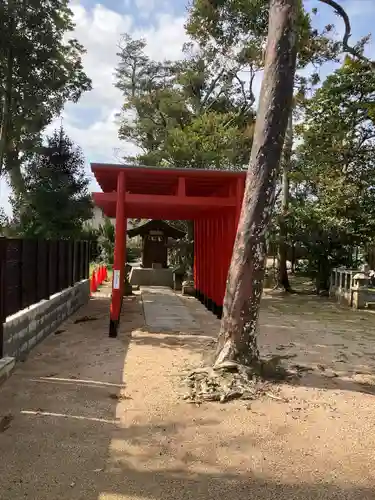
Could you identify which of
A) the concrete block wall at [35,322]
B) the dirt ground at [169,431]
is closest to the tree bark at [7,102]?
the concrete block wall at [35,322]

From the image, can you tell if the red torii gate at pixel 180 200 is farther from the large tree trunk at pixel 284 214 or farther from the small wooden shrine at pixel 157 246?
the small wooden shrine at pixel 157 246

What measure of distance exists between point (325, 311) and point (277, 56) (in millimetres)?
9442

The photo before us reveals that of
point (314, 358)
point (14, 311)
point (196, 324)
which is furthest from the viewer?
point (196, 324)

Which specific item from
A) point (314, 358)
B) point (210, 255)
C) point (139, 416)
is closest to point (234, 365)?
point (139, 416)

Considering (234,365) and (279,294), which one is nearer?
(234,365)

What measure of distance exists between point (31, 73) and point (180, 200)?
11.2 m

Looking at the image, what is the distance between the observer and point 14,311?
6742 mm

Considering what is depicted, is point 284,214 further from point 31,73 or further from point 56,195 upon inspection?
point 31,73

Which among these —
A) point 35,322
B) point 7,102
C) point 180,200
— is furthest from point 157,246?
point 35,322

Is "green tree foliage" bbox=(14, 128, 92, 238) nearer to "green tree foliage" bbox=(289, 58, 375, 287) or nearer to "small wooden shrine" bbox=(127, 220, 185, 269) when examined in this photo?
"small wooden shrine" bbox=(127, 220, 185, 269)

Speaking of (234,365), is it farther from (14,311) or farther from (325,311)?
(325,311)

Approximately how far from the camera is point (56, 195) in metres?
14.9

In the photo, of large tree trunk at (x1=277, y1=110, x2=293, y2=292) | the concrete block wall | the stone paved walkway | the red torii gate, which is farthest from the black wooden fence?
large tree trunk at (x1=277, y1=110, x2=293, y2=292)

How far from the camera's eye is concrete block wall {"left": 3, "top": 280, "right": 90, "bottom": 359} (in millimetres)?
6348
